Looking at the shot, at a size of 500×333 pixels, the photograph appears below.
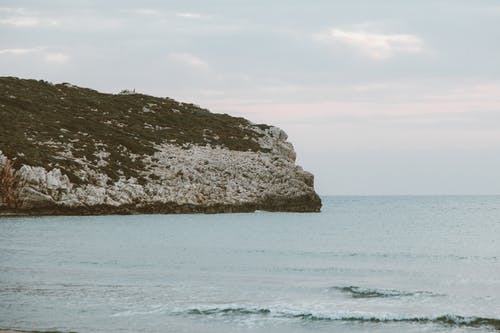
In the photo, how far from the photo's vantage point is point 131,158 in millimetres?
124188

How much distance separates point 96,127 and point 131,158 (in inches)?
558

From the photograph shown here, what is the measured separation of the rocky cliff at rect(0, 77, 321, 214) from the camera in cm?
10388

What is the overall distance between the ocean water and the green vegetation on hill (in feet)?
148

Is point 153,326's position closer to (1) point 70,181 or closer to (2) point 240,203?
(1) point 70,181

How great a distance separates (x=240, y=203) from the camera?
127438 millimetres

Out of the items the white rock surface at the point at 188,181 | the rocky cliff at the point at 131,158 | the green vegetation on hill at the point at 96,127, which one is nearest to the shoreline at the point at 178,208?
the rocky cliff at the point at 131,158

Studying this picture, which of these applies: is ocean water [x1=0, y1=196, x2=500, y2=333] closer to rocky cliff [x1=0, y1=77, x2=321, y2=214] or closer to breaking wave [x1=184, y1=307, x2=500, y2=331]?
breaking wave [x1=184, y1=307, x2=500, y2=331]

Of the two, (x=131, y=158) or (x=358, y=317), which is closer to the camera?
(x=358, y=317)

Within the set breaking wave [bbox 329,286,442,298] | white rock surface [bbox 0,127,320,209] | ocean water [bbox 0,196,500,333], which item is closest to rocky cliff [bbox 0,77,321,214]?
white rock surface [bbox 0,127,320,209]

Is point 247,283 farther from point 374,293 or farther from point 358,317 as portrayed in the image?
point 358,317

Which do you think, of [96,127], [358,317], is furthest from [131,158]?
[358,317]

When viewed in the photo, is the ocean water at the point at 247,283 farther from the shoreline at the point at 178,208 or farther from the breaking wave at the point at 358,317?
the shoreline at the point at 178,208

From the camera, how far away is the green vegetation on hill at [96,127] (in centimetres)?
11362

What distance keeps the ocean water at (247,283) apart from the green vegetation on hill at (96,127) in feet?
148
